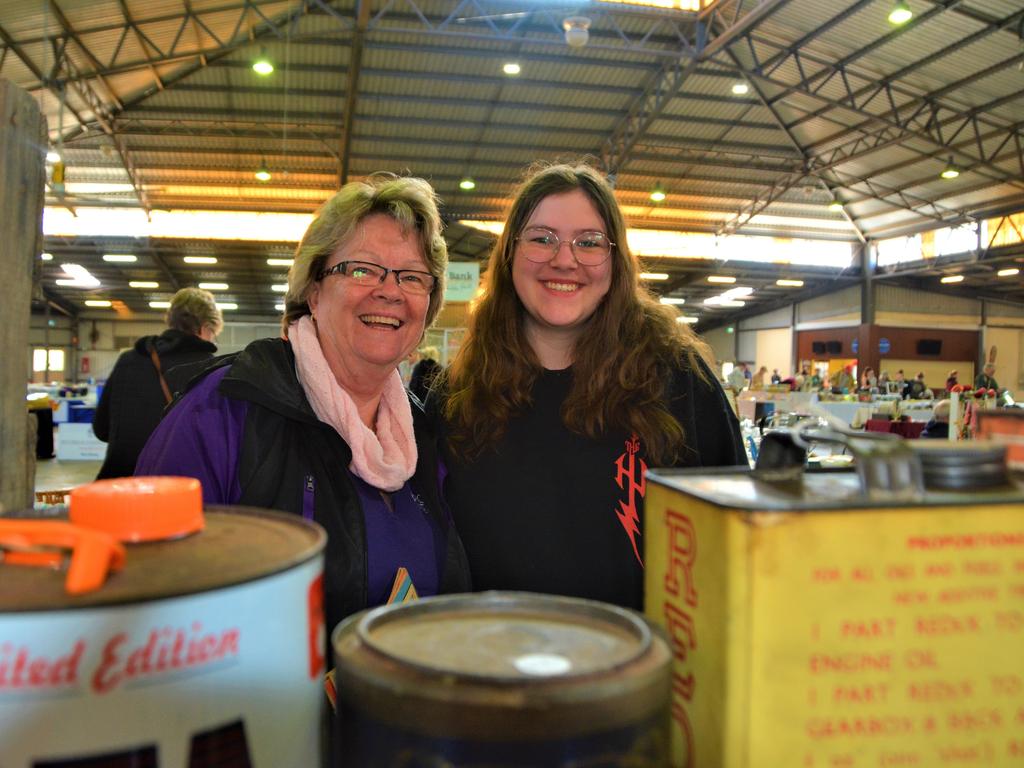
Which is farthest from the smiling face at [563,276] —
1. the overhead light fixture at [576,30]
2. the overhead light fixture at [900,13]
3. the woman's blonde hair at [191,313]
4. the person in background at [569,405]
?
the overhead light fixture at [900,13]

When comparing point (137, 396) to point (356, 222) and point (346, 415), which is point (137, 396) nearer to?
point (356, 222)

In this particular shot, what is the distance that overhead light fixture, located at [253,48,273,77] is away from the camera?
39.1 feet

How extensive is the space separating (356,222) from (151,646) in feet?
4.30

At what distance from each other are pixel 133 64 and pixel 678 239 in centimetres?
1351

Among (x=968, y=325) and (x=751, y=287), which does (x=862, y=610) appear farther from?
(x=968, y=325)

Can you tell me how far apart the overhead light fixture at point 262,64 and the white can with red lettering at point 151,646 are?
42.3 feet

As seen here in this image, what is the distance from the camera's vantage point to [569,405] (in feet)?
5.57

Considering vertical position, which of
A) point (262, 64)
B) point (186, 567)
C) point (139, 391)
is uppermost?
point (262, 64)

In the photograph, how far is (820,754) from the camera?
57 cm

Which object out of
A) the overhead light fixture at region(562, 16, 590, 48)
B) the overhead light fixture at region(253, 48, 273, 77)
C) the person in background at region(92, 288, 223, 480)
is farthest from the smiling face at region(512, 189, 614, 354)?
the overhead light fixture at region(253, 48, 273, 77)

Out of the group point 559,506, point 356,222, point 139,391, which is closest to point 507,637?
point 559,506

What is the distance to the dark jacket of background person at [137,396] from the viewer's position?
4.20 metres

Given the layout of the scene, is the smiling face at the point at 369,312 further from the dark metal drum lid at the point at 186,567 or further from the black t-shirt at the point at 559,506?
the dark metal drum lid at the point at 186,567

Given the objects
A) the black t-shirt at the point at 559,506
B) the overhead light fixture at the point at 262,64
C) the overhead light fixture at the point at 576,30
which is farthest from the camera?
the overhead light fixture at the point at 262,64
